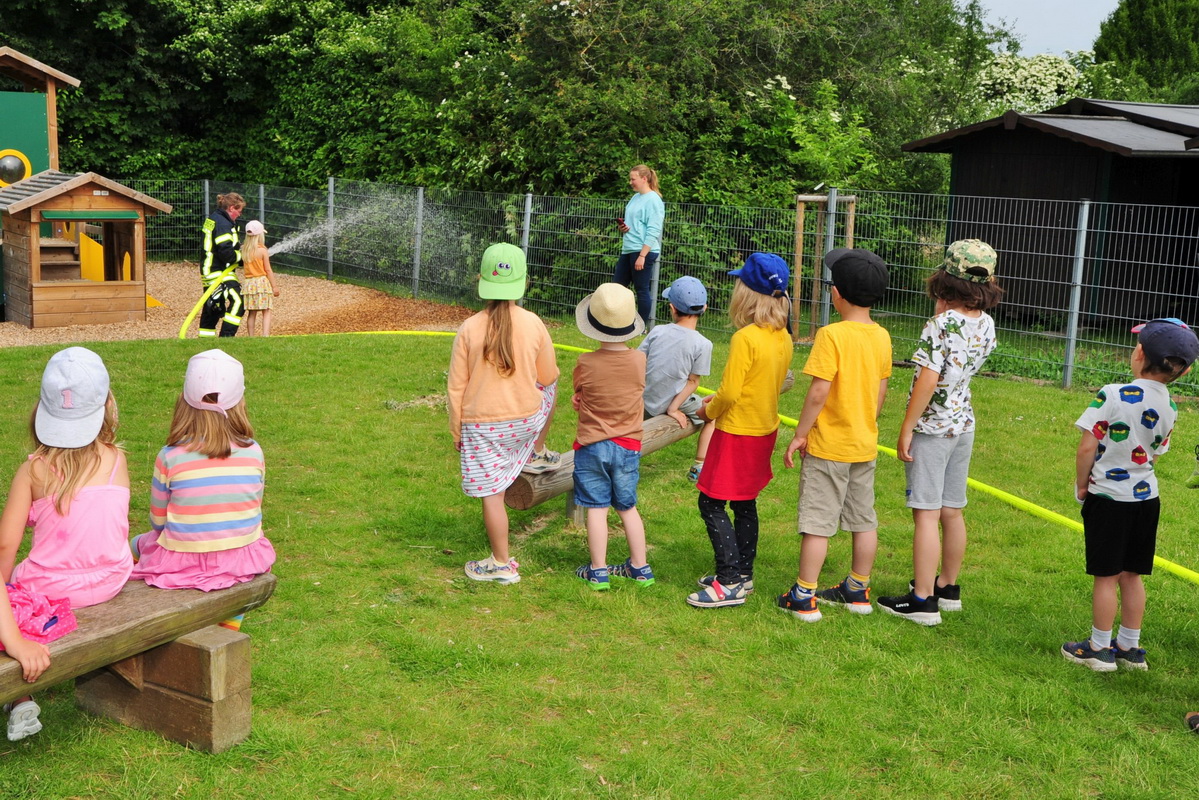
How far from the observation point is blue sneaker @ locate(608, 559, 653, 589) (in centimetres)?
543

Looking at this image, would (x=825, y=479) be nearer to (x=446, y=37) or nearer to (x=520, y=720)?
(x=520, y=720)

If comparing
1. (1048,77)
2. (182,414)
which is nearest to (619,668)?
(182,414)

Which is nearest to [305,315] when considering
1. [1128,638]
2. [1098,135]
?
[1098,135]

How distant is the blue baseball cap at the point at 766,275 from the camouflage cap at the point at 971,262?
0.70m

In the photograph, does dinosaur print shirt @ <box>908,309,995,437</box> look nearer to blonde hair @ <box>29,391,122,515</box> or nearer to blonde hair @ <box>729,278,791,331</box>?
blonde hair @ <box>729,278,791,331</box>

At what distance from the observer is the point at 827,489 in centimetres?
496

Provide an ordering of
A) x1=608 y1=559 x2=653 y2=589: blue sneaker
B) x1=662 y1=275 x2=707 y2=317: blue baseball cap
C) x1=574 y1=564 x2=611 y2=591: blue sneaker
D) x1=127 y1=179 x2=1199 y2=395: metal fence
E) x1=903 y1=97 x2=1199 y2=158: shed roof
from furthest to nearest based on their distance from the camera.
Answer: x1=903 y1=97 x2=1199 y2=158: shed roof
x1=127 y1=179 x2=1199 y2=395: metal fence
x1=662 y1=275 x2=707 y2=317: blue baseball cap
x1=608 y1=559 x2=653 y2=589: blue sneaker
x1=574 y1=564 x2=611 y2=591: blue sneaker

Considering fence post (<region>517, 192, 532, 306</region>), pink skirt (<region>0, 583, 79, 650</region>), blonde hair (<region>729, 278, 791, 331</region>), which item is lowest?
pink skirt (<region>0, 583, 79, 650</region>)

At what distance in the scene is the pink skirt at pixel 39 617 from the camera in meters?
3.33

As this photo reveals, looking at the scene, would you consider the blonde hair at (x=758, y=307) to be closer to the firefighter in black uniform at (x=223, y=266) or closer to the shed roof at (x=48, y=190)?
the firefighter in black uniform at (x=223, y=266)

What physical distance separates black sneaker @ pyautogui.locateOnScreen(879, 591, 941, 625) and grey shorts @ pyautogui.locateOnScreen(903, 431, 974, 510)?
1.41 feet

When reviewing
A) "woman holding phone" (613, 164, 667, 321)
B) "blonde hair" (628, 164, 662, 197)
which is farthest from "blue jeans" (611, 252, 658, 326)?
"blonde hair" (628, 164, 662, 197)

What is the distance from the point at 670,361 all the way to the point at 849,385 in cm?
156

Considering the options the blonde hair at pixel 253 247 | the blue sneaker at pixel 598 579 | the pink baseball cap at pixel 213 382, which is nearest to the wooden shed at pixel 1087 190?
the blonde hair at pixel 253 247
